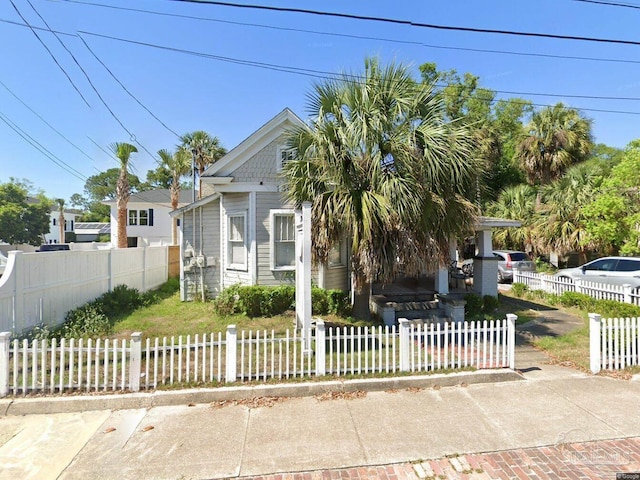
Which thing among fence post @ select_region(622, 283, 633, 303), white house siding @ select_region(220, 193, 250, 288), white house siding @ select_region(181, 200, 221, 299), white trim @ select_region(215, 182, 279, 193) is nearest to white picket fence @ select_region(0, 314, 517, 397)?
white house siding @ select_region(220, 193, 250, 288)

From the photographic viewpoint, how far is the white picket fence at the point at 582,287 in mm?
9705

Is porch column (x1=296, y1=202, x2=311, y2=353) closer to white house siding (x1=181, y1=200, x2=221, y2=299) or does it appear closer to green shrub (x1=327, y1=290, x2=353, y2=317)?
green shrub (x1=327, y1=290, x2=353, y2=317)

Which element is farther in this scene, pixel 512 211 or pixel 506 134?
pixel 506 134

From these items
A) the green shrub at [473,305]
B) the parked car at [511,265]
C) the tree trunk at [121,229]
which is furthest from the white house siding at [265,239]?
the tree trunk at [121,229]

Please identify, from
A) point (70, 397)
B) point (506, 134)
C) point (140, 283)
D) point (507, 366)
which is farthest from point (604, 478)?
point (506, 134)

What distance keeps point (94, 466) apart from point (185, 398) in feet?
4.31

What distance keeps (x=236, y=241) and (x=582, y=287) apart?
11507mm

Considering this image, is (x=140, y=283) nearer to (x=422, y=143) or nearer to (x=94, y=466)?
(x=94, y=466)

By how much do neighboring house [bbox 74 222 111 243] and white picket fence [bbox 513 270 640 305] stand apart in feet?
204

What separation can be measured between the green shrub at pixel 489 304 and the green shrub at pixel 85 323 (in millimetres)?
9955

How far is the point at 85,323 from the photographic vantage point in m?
7.53

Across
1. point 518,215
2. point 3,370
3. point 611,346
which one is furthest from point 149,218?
point 611,346

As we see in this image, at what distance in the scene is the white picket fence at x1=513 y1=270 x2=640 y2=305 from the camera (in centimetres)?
970

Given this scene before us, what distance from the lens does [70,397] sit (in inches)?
176
